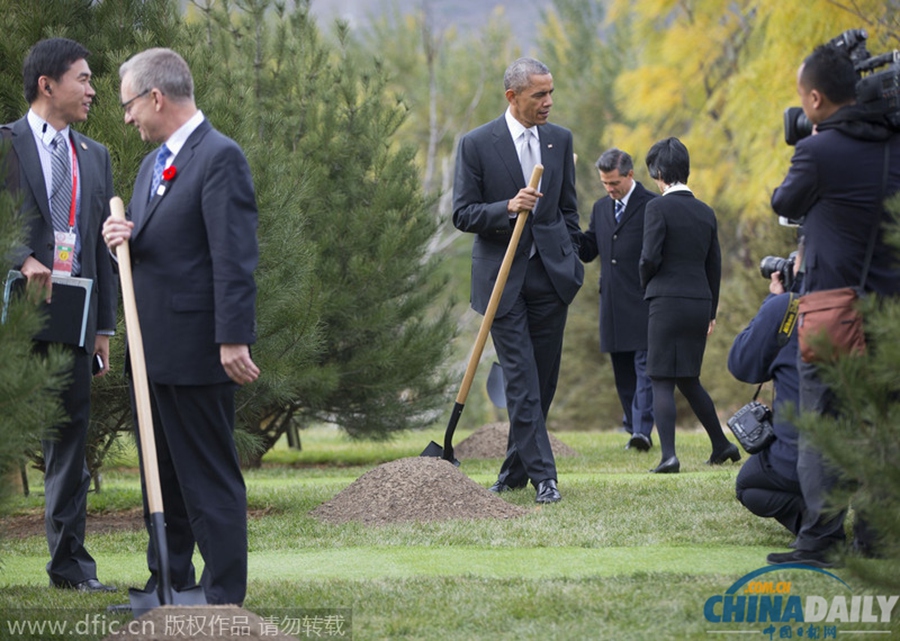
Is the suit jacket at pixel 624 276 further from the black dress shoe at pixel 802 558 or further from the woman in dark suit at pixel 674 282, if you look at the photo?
the black dress shoe at pixel 802 558

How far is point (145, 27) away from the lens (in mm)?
7449

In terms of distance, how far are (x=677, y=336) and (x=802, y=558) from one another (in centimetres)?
346

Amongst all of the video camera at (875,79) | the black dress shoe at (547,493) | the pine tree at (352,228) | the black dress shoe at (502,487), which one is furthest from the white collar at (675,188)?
the video camera at (875,79)

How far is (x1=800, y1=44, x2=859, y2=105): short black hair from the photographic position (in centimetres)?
473

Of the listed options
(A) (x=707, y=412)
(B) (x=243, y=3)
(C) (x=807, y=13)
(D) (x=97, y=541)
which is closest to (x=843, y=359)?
(D) (x=97, y=541)

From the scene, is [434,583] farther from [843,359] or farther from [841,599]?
[843,359]

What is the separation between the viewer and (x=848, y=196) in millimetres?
4680

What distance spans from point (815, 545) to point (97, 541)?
142 inches

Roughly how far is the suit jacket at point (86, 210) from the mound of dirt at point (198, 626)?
64.5 inches

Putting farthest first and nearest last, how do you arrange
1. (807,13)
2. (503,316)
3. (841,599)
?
(807,13) < (503,316) < (841,599)

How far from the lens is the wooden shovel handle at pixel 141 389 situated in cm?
433

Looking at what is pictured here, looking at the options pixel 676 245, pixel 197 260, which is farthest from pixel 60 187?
pixel 676 245

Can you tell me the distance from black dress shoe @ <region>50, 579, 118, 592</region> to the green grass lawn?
0.06 metres

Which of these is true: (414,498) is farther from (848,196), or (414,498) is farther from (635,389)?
(635,389)
